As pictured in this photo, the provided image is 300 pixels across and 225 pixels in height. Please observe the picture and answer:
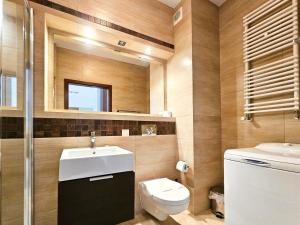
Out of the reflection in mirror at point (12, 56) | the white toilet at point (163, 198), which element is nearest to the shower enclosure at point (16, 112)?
the reflection in mirror at point (12, 56)

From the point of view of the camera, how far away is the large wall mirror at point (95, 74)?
1.55 m

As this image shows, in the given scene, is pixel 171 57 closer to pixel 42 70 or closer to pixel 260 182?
pixel 42 70

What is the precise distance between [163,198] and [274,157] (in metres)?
0.84

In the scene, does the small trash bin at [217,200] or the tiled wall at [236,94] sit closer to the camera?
the tiled wall at [236,94]

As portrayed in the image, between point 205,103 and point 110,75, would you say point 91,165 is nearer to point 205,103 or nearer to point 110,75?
point 110,75

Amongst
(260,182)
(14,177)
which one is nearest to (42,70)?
(14,177)

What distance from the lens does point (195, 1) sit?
1.84 m

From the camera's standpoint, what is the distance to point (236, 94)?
180cm

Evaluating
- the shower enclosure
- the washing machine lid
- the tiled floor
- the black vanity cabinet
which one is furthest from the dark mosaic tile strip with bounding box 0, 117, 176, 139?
the washing machine lid

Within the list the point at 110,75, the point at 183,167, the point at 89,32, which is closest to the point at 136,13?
the point at 89,32

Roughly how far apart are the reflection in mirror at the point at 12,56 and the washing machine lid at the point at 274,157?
1618mm

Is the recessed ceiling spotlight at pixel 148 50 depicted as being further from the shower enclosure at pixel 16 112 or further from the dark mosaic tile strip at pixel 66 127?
the shower enclosure at pixel 16 112

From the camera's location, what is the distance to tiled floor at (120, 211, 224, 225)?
5.07 feet

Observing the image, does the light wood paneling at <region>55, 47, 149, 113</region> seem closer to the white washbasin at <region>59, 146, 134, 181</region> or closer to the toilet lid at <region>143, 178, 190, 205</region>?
the white washbasin at <region>59, 146, 134, 181</region>
